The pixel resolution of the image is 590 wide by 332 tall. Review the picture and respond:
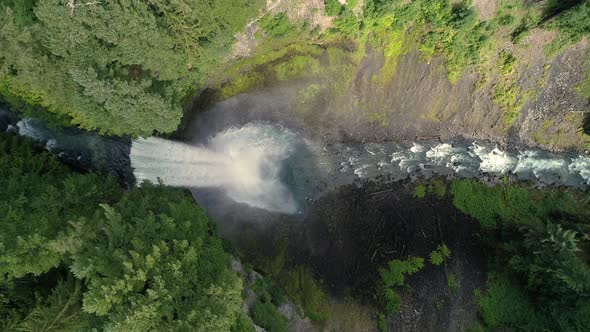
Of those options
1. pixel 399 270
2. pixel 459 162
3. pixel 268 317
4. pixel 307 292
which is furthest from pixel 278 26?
pixel 399 270

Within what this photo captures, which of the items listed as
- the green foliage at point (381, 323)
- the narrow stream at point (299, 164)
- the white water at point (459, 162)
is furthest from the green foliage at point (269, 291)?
the white water at point (459, 162)

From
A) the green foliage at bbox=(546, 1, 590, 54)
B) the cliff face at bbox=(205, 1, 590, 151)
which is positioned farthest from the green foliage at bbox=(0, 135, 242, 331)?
the green foliage at bbox=(546, 1, 590, 54)

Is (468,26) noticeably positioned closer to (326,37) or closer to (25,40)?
(326,37)

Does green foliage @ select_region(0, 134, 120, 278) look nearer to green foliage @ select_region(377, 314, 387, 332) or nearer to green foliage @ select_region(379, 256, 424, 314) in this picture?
green foliage @ select_region(379, 256, 424, 314)

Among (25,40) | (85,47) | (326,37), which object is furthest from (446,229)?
(25,40)

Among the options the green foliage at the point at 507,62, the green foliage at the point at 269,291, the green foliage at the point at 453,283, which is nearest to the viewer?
the green foliage at the point at 269,291

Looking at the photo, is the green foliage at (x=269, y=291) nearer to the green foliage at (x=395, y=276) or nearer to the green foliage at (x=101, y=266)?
the green foliage at (x=101, y=266)

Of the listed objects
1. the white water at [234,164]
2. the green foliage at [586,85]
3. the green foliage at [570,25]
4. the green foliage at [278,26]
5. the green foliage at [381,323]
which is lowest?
the green foliage at [381,323]

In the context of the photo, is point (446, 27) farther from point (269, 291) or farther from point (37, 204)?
point (37, 204)
